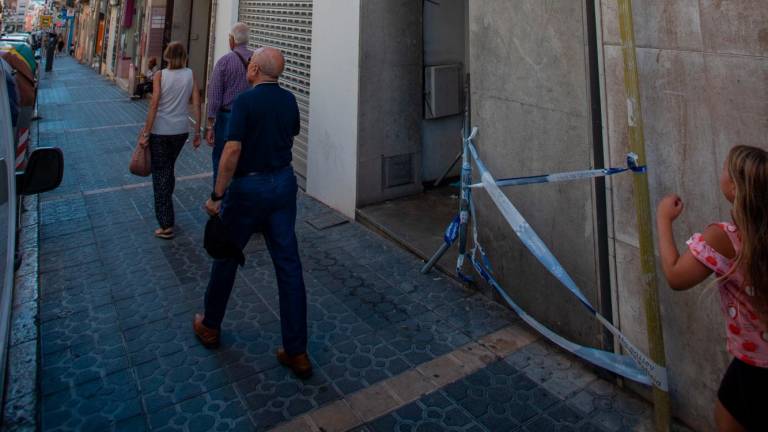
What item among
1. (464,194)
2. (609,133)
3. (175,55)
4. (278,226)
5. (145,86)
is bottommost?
(145,86)

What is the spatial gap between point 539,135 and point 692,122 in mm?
1120

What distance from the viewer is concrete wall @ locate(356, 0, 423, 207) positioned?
6117 mm

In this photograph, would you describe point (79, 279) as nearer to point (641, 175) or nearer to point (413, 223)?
point (413, 223)

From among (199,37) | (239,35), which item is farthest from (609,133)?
(199,37)

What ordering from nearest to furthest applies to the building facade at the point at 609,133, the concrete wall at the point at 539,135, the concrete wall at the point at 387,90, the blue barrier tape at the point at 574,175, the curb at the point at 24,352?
1. the building facade at the point at 609,133
2. the blue barrier tape at the point at 574,175
3. the curb at the point at 24,352
4. the concrete wall at the point at 539,135
5. the concrete wall at the point at 387,90

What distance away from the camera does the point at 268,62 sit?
3.27 metres

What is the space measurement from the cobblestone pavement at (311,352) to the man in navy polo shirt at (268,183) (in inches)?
15.2

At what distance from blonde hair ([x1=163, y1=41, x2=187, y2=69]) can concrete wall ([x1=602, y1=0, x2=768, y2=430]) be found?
4047 millimetres

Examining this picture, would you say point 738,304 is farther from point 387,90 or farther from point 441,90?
point 441,90

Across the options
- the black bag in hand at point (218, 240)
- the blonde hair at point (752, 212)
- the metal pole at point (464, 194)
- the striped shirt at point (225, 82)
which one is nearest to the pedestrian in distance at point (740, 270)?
the blonde hair at point (752, 212)

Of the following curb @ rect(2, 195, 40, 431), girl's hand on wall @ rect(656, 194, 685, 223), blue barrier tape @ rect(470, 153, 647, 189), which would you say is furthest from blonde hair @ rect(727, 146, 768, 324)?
curb @ rect(2, 195, 40, 431)

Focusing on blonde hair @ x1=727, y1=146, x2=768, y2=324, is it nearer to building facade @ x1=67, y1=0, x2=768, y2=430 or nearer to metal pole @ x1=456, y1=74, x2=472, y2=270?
building facade @ x1=67, y1=0, x2=768, y2=430

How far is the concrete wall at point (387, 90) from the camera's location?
6117 millimetres

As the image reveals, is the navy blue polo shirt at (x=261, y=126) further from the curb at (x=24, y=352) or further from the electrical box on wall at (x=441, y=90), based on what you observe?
the electrical box on wall at (x=441, y=90)
